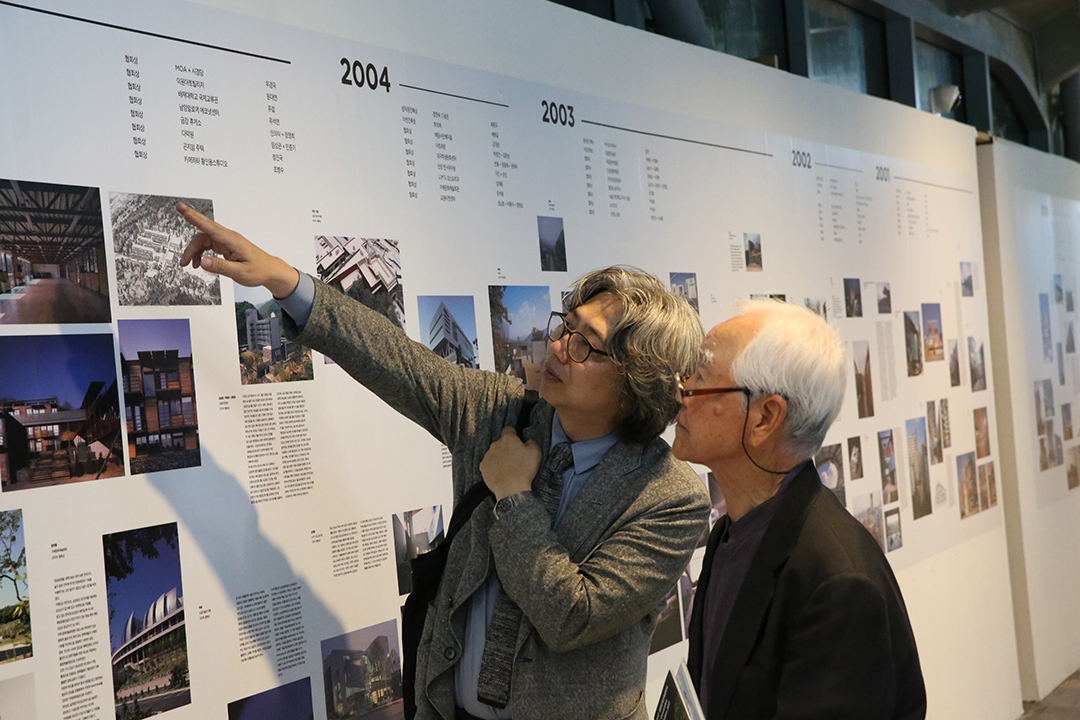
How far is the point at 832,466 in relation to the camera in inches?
146

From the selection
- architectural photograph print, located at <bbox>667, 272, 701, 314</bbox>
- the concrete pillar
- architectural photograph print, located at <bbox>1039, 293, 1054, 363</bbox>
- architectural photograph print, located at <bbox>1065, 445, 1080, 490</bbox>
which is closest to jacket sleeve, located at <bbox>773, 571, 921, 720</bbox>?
architectural photograph print, located at <bbox>667, 272, 701, 314</bbox>

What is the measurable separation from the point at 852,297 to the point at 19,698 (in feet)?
10.7

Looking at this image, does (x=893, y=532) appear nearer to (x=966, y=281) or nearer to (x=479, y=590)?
(x=966, y=281)

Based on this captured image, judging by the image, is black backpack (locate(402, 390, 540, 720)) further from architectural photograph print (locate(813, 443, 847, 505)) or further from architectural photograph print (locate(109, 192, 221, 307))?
architectural photograph print (locate(813, 443, 847, 505))

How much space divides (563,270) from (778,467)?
1.30 meters

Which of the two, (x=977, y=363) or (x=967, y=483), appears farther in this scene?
(x=977, y=363)

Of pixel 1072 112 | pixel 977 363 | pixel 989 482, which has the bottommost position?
pixel 989 482

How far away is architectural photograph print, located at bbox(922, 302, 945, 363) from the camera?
4367 millimetres

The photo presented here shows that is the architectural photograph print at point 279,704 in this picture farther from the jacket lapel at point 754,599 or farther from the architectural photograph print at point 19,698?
the jacket lapel at point 754,599

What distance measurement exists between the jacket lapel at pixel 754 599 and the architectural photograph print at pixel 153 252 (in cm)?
117

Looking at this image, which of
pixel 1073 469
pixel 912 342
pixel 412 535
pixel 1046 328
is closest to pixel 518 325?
pixel 412 535

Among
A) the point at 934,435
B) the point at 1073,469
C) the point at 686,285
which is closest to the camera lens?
the point at 686,285

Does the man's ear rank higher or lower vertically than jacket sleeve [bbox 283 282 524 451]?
lower

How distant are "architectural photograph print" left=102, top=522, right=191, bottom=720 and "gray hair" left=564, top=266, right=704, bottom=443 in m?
0.90
